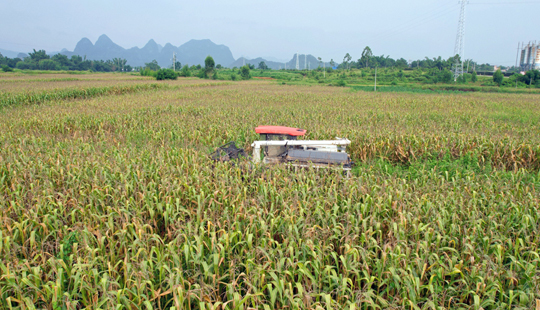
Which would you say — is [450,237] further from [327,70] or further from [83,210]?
[327,70]

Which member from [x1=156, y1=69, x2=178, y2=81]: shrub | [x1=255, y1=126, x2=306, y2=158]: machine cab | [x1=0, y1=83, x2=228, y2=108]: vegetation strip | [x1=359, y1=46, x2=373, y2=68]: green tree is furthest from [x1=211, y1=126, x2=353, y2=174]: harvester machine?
[x1=359, y1=46, x2=373, y2=68]: green tree

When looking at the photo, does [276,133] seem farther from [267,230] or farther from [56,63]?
[56,63]

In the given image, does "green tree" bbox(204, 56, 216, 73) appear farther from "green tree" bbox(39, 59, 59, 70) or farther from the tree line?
"green tree" bbox(39, 59, 59, 70)

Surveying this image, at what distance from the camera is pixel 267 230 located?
387 cm

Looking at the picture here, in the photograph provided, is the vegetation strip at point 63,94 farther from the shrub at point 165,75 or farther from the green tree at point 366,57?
the green tree at point 366,57

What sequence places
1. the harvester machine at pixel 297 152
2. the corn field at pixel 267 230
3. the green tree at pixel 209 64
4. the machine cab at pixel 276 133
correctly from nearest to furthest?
the corn field at pixel 267 230, the harvester machine at pixel 297 152, the machine cab at pixel 276 133, the green tree at pixel 209 64

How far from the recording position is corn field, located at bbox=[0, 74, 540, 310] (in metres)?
2.75

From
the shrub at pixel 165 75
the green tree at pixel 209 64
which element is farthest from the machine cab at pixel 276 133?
the green tree at pixel 209 64

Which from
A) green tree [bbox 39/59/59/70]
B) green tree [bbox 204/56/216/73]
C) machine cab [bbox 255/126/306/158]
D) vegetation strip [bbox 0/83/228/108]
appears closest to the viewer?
machine cab [bbox 255/126/306/158]

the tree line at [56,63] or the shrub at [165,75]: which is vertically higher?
the tree line at [56,63]

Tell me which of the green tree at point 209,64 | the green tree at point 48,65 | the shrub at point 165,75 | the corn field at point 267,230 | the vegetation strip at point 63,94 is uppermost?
the green tree at point 48,65

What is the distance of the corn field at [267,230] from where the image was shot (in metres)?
2.75

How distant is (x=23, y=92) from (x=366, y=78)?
168ft

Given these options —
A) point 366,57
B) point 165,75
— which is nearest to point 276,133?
point 165,75
